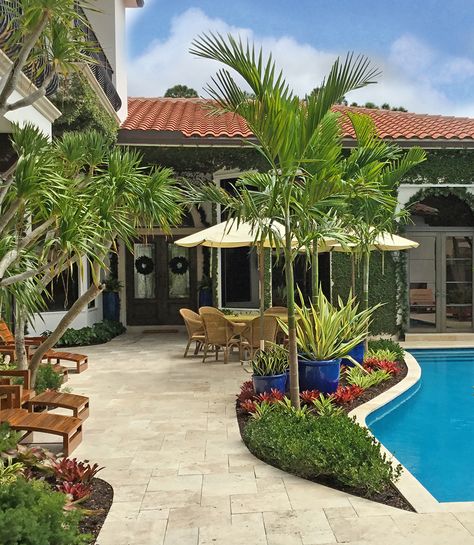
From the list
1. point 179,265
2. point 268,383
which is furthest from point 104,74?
point 268,383

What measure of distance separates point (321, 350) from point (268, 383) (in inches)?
32.1

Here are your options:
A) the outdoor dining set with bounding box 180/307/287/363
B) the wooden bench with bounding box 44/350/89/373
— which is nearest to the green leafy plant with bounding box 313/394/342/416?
the outdoor dining set with bounding box 180/307/287/363

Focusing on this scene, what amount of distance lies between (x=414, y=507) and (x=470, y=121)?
15040 mm

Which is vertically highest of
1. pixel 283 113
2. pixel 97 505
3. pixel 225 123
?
pixel 225 123

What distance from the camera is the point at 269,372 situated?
7059 millimetres

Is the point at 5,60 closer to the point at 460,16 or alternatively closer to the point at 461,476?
the point at 461,476

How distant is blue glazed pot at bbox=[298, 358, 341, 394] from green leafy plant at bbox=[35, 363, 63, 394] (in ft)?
10.7

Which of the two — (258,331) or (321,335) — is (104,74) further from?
(321,335)

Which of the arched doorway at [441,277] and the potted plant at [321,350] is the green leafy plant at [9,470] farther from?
the arched doorway at [441,277]

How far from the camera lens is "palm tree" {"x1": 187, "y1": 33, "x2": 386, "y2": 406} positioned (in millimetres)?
5203

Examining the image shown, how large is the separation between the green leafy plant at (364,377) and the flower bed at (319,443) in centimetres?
66

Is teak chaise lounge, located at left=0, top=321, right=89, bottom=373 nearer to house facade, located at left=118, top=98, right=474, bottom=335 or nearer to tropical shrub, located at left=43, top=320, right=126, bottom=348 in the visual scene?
tropical shrub, located at left=43, top=320, right=126, bottom=348

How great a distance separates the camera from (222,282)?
14.2m

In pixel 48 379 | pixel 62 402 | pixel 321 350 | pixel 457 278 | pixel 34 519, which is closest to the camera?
pixel 34 519
